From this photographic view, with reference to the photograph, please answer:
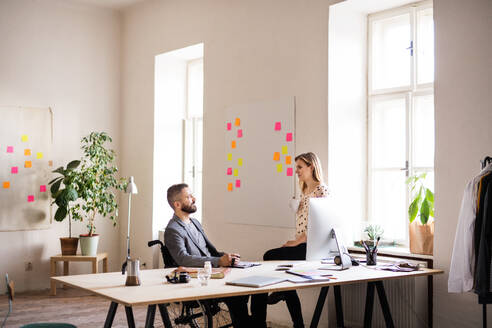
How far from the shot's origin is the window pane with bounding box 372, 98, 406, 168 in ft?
15.7

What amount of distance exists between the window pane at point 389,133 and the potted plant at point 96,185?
3.07m

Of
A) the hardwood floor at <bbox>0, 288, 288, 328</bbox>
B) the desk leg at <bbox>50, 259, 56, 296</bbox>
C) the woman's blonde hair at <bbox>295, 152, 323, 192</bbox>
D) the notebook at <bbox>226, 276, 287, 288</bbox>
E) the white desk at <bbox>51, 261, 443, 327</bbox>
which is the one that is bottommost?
the hardwood floor at <bbox>0, 288, 288, 328</bbox>

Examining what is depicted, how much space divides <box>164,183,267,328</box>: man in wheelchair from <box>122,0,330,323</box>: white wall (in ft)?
3.20

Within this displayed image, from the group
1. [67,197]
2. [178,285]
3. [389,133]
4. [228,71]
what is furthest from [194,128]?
[178,285]

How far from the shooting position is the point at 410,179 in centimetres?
453

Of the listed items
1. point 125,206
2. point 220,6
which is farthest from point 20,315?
point 220,6

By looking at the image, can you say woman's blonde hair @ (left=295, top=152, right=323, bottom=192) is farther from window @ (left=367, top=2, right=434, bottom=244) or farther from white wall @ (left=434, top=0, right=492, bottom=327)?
white wall @ (left=434, top=0, right=492, bottom=327)

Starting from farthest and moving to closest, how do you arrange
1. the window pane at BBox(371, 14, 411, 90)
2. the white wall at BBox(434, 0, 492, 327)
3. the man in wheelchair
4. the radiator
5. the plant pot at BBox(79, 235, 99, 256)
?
the plant pot at BBox(79, 235, 99, 256) < the window pane at BBox(371, 14, 411, 90) < the radiator < the white wall at BBox(434, 0, 492, 327) < the man in wheelchair

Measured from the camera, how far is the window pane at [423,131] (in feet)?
15.1

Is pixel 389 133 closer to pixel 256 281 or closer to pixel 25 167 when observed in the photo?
pixel 256 281

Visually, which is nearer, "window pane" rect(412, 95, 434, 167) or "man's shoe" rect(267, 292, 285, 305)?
"man's shoe" rect(267, 292, 285, 305)

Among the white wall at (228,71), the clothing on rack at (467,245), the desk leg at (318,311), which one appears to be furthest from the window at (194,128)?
the clothing on rack at (467,245)

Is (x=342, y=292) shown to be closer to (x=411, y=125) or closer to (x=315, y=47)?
(x=411, y=125)

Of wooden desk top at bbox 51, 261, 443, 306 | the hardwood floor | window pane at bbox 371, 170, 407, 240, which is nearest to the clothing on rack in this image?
wooden desk top at bbox 51, 261, 443, 306
